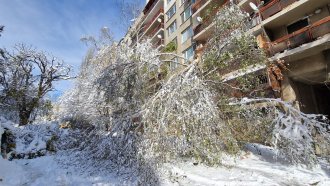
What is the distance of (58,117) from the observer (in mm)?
25031

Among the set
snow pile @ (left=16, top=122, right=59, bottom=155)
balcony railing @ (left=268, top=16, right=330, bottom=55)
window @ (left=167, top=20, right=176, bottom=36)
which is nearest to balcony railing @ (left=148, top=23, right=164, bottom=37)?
window @ (left=167, top=20, right=176, bottom=36)

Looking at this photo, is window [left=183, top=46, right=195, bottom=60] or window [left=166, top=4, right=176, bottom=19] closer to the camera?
window [left=183, top=46, right=195, bottom=60]

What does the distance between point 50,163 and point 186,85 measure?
8008 millimetres

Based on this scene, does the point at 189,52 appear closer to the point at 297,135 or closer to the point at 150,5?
the point at 150,5

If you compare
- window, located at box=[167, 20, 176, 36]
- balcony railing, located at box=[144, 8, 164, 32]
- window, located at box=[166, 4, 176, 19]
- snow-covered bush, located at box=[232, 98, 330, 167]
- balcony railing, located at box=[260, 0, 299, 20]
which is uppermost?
balcony railing, located at box=[144, 8, 164, 32]

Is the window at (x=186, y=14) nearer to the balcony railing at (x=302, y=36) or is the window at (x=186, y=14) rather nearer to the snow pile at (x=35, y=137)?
Result: the balcony railing at (x=302, y=36)

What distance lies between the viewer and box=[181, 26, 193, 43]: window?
90.2ft

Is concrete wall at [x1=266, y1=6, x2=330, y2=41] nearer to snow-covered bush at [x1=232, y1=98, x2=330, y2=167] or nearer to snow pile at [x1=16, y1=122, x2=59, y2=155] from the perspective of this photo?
snow-covered bush at [x1=232, y1=98, x2=330, y2=167]

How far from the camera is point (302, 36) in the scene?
14.1 metres

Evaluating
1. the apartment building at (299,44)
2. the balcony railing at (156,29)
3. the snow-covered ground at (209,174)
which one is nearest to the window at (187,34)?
the balcony railing at (156,29)

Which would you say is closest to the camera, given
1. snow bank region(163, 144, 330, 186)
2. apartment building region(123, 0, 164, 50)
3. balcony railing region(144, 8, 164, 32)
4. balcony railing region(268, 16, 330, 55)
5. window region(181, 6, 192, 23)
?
snow bank region(163, 144, 330, 186)

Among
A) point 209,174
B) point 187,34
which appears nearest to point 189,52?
point 187,34

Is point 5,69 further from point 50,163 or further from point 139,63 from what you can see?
point 139,63

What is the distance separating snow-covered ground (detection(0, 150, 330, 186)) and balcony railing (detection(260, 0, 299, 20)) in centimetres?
929
